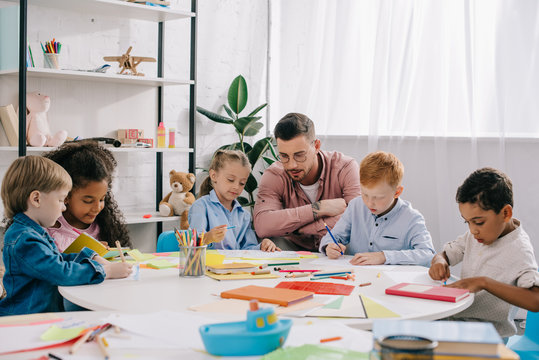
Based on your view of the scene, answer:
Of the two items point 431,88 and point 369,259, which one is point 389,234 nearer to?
point 369,259

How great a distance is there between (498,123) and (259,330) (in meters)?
2.80

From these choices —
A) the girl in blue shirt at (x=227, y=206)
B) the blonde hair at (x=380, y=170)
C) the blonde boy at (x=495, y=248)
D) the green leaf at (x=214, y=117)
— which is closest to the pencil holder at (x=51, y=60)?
the green leaf at (x=214, y=117)

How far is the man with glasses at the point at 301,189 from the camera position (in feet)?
9.05

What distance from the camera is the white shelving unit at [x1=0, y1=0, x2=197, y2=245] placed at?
321cm

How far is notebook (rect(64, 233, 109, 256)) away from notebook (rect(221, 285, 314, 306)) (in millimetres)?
611

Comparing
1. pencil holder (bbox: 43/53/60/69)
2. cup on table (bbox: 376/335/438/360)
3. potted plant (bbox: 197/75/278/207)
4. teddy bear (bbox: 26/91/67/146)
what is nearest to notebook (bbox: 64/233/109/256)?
cup on table (bbox: 376/335/438/360)

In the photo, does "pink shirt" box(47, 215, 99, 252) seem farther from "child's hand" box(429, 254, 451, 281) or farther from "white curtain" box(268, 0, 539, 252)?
"white curtain" box(268, 0, 539, 252)

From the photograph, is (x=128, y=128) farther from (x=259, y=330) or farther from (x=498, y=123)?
(x=259, y=330)

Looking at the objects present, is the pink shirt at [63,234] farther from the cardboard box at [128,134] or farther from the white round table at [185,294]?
the cardboard box at [128,134]

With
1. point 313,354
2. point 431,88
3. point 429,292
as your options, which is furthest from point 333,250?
point 431,88

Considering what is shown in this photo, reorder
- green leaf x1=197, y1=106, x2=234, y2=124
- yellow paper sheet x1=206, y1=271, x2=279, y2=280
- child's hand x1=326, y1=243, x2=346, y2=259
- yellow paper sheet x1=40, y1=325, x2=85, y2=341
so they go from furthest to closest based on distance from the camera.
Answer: green leaf x1=197, y1=106, x2=234, y2=124 < child's hand x1=326, y1=243, x2=346, y2=259 < yellow paper sheet x1=206, y1=271, x2=279, y2=280 < yellow paper sheet x1=40, y1=325, x2=85, y2=341

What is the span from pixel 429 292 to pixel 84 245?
43.2 inches

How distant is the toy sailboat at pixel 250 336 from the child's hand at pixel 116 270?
30.3 inches

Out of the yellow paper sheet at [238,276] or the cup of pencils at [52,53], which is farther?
the cup of pencils at [52,53]
